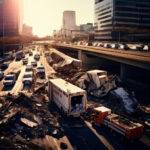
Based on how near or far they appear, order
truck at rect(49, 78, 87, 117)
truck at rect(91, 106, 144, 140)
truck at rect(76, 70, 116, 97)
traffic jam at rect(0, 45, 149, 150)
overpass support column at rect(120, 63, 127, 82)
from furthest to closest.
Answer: overpass support column at rect(120, 63, 127, 82) → truck at rect(76, 70, 116, 97) → truck at rect(49, 78, 87, 117) → traffic jam at rect(0, 45, 149, 150) → truck at rect(91, 106, 144, 140)

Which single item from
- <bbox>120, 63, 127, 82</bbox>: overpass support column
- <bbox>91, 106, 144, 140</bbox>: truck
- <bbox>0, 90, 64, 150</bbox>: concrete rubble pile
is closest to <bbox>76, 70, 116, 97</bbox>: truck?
<bbox>0, 90, 64, 150</bbox>: concrete rubble pile

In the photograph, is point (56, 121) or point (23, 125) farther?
point (56, 121)

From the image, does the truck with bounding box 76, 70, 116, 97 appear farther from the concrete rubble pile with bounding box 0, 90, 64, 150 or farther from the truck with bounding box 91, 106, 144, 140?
the truck with bounding box 91, 106, 144, 140

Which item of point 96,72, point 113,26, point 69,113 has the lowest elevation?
point 69,113

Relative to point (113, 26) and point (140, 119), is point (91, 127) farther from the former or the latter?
point (113, 26)

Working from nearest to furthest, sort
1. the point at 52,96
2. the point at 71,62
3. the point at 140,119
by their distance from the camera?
1. the point at 140,119
2. the point at 52,96
3. the point at 71,62

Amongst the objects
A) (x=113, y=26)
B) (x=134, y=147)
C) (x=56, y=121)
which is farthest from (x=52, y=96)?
(x=113, y=26)

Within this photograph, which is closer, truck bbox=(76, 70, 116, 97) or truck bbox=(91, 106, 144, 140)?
truck bbox=(91, 106, 144, 140)

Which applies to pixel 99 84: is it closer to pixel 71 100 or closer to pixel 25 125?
pixel 71 100
